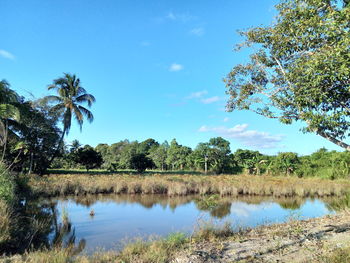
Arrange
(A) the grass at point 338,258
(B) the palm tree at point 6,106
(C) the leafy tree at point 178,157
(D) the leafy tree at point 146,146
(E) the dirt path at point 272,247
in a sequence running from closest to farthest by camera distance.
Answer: (A) the grass at point 338,258 < (E) the dirt path at point 272,247 < (B) the palm tree at point 6,106 < (C) the leafy tree at point 178,157 < (D) the leafy tree at point 146,146

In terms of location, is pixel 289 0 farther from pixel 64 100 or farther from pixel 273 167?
pixel 273 167

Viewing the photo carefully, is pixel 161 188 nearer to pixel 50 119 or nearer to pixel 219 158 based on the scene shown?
pixel 50 119

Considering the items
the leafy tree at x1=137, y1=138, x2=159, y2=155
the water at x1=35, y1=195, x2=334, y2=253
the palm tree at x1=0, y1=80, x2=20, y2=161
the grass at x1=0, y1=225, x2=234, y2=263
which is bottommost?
the water at x1=35, y1=195, x2=334, y2=253

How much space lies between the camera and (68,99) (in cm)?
2277

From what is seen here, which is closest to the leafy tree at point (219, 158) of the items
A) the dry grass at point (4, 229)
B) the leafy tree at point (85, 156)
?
the leafy tree at point (85, 156)

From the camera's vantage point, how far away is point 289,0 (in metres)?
4.57

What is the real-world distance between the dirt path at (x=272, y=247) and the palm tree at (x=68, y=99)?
21.1 metres

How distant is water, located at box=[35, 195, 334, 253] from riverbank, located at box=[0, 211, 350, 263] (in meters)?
0.72

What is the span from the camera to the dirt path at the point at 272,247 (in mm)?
3842

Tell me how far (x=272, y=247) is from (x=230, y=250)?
2.63 ft

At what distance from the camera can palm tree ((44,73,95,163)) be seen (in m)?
22.6

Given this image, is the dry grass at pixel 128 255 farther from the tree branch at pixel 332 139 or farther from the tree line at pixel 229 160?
the tree line at pixel 229 160

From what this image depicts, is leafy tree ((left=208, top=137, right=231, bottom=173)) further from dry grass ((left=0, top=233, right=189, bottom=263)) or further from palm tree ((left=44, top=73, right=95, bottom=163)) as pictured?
dry grass ((left=0, top=233, right=189, bottom=263))

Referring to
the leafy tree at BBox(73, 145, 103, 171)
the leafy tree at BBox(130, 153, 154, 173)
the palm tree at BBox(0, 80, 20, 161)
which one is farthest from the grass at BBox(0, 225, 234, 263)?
the leafy tree at BBox(73, 145, 103, 171)
